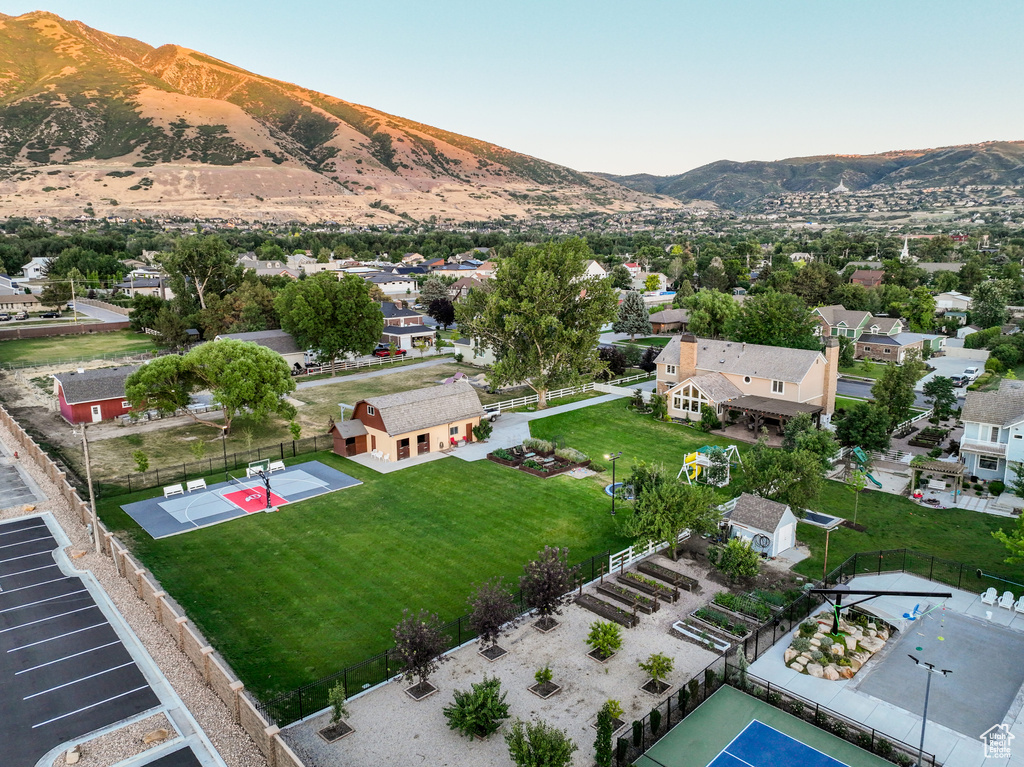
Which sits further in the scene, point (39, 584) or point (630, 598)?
point (39, 584)

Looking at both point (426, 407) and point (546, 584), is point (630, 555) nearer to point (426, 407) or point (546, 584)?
point (546, 584)

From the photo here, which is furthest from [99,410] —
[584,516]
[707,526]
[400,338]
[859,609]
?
[859,609]

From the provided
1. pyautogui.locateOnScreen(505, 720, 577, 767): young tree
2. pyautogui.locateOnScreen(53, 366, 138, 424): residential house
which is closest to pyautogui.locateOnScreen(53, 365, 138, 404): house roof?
pyautogui.locateOnScreen(53, 366, 138, 424): residential house

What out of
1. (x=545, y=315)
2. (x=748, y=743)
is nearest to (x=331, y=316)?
(x=545, y=315)

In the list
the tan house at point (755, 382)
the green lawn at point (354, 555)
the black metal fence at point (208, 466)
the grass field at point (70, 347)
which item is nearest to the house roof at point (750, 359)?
the tan house at point (755, 382)

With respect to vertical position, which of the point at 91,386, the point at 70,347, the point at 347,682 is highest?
the point at 91,386

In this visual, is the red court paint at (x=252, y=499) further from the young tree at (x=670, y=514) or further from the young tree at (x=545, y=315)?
the young tree at (x=545, y=315)

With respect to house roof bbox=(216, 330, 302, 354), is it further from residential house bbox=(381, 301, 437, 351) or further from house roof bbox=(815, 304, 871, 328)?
house roof bbox=(815, 304, 871, 328)
